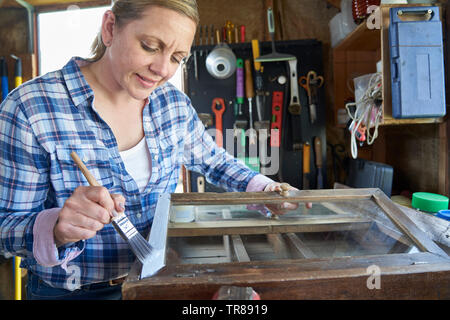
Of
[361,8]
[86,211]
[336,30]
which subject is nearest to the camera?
[86,211]

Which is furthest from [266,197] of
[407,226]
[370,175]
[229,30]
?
[229,30]

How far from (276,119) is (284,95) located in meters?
0.20

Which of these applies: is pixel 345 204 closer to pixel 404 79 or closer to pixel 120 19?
pixel 404 79

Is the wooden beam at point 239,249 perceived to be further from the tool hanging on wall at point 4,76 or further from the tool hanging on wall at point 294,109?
the tool hanging on wall at point 4,76

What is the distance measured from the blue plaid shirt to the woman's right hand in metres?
0.10

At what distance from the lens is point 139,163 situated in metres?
1.06

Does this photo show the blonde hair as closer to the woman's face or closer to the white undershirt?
the woman's face

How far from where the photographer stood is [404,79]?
1.38 metres

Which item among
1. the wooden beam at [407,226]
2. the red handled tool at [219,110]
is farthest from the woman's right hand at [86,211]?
the red handled tool at [219,110]

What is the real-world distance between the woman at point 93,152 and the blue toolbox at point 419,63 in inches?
31.7

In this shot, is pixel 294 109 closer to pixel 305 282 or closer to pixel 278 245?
pixel 278 245

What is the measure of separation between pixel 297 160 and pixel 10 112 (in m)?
1.97

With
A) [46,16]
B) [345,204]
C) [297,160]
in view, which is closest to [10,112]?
[345,204]

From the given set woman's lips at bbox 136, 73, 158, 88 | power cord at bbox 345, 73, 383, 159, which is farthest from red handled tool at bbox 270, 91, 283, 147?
woman's lips at bbox 136, 73, 158, 88
